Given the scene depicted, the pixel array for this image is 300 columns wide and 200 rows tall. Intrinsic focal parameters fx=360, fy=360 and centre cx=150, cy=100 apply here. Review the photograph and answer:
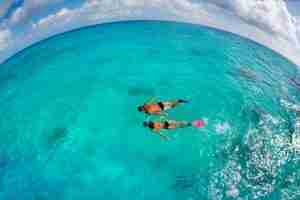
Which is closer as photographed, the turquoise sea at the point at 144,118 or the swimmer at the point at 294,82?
the turquoise sea at the point at 144,118

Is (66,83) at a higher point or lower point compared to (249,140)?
higher

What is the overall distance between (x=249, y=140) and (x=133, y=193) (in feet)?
15.4

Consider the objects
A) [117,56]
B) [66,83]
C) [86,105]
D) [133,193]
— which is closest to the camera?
[133,193]

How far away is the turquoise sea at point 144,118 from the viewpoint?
11.8 meters

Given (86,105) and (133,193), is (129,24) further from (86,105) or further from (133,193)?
(133,193)

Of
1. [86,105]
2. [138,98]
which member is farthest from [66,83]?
[138,98]

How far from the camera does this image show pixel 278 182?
38.7 ft

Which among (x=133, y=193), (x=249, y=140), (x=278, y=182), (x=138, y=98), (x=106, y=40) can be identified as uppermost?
(x=106, y=40)

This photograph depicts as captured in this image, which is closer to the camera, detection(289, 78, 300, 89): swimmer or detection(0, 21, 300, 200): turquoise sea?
detection(0, 21, 300, 200): turquoise sea

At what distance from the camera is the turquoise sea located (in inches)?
465

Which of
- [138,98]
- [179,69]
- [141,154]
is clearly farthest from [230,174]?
[179,69]

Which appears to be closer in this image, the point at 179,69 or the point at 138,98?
the point at 138,98

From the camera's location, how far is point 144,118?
14.2m

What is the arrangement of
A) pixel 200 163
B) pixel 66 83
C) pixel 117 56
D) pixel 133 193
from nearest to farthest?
1. pixel 133 193
2. pixel 200 163
3. pixel 66 83
4. pixel 117 56
